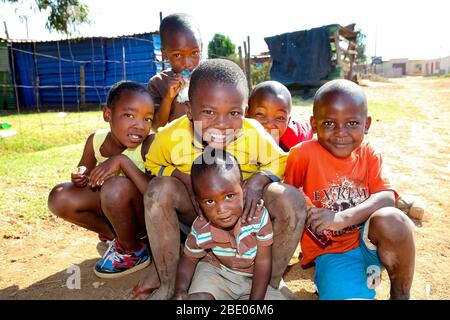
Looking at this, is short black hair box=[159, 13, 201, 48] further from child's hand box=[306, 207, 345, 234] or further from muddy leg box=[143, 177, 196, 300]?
child's hand box=[306, 207, 345, 234]

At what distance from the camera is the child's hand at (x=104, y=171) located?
79.0 inches

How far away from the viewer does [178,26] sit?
2.62m

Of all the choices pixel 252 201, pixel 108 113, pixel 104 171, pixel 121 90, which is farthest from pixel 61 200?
pixel 252 201

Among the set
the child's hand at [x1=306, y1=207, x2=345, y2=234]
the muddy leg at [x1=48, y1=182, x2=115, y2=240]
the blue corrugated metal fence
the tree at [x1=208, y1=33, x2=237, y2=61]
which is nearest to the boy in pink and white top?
the child's hand at [x1=306, y1=207, x2=345, y2=234]

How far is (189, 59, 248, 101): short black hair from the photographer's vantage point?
5.86 feet

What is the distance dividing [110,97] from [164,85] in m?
0.62

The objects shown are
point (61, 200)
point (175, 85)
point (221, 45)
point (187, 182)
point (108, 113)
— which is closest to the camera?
point (187, 182)

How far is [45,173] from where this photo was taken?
453 cm

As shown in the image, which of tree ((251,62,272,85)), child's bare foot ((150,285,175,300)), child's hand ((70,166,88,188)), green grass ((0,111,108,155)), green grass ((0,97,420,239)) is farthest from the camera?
tree ((251,62,272,85))

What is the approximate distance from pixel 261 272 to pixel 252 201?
0.33 meters

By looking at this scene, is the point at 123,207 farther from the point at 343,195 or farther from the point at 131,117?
the point at 343,195

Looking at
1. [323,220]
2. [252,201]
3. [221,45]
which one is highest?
[221,45]

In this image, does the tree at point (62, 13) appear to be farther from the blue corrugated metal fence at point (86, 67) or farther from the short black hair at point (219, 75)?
the short black hair at point (219, 75)

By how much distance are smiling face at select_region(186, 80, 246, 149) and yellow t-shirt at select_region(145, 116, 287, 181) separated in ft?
0.28
